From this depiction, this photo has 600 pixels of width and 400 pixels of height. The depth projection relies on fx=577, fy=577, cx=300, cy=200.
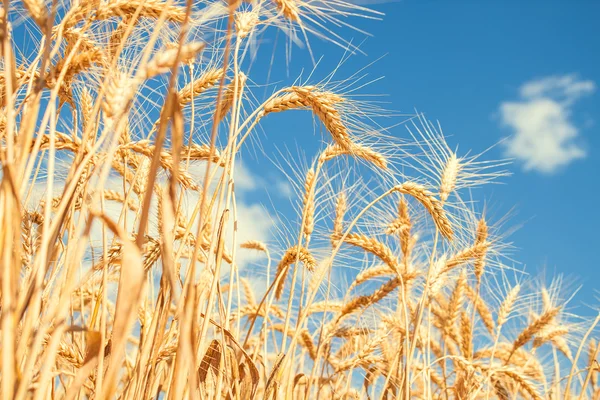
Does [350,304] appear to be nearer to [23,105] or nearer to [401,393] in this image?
[401,393]

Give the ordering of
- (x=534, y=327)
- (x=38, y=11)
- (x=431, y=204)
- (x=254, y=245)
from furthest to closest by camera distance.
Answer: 1. (x=254, y=245)
2. (x=534, y=327)
3. (x=431, y=204)
4. (x=38, y=11)

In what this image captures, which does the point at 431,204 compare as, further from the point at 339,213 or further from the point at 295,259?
the point at 339,213

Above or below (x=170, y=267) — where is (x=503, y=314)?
above

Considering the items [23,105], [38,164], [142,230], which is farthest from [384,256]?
[142,230]

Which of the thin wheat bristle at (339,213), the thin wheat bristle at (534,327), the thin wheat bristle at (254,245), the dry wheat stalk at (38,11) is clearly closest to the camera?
the dry wheat stalk at (38,11)

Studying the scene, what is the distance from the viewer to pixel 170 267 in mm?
915

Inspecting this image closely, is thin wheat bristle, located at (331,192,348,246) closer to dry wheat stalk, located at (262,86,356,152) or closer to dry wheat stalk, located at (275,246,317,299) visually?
dry wheat stalk, located at (275,246,317,299)

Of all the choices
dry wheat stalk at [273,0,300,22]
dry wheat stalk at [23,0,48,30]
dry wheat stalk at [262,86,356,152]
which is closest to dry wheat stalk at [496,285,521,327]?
dry wheat stalk at [262,86,356,152]

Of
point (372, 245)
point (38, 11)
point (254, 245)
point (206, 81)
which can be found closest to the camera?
Result: point (38, 11)

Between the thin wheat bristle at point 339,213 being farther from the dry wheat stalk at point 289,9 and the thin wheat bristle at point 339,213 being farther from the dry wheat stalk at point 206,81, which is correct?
the dry wheat stalk at point 289,9

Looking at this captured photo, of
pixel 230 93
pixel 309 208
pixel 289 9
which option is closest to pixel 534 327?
pixel 309 208

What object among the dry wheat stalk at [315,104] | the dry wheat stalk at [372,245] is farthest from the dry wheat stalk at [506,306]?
the dry wheat stalk at [315,104]

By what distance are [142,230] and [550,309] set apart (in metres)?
3.56

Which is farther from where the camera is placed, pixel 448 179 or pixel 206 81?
pixel 448 179
